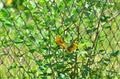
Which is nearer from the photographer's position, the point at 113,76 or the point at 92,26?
the point at 92,26

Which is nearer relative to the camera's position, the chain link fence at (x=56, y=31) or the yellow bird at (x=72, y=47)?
the chain link fence at (x=56, y=31)

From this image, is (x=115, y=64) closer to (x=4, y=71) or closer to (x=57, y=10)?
(x=4, y=71)

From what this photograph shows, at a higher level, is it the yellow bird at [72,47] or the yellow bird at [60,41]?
the yellow bird at [60,41]

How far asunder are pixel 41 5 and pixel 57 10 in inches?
3.8

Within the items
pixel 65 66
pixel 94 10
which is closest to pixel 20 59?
pixel 65 66

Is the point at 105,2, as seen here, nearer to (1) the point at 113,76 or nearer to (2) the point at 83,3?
(2) the point at 83,3

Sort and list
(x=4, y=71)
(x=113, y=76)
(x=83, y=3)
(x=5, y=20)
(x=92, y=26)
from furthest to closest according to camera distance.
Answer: (x=4, y=71)
(x=113, y=76)
(x=92, y=26)
(x=83, y=3)
(x=5, y=20)

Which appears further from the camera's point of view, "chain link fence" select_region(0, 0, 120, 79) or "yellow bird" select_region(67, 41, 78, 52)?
"yellow bird" select_region(67, 41, 78, 52)

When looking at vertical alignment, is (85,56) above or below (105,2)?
below

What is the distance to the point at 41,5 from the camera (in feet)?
7.83

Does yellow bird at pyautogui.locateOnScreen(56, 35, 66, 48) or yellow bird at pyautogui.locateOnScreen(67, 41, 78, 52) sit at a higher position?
yellow bird at pyautogui.locateOnScreen(56, 35, 66, 48)

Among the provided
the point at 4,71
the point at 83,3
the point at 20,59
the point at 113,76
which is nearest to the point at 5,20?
the point at 83,3

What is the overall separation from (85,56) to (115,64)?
3.33 ft

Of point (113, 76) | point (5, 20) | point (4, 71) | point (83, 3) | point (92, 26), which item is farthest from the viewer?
point (4, 71)
